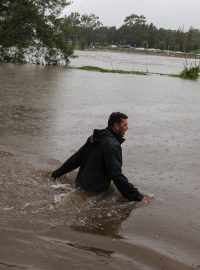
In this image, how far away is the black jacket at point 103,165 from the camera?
593 centimetres

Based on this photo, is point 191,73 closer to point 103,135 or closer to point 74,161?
point 74,161

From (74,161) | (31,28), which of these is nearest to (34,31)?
(31,28)

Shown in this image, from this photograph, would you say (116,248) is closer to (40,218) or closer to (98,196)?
Result: (40,218)

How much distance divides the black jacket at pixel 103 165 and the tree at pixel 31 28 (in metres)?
29.2

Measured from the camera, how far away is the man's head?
6.02m

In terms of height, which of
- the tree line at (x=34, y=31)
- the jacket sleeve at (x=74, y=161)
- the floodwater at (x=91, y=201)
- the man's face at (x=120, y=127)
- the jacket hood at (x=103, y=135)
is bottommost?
the floodwater at (x=91, y=201)

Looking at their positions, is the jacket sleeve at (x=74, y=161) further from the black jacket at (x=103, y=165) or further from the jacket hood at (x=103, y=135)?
the jacket hood at (x=103, y=135)

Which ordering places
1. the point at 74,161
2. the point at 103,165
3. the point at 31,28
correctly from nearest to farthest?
the point at 103,165 < the point at 74,161 < the point at 31,28

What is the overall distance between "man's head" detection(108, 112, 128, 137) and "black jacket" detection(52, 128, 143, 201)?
0.21 ft

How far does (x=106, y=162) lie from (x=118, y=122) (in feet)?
1.72

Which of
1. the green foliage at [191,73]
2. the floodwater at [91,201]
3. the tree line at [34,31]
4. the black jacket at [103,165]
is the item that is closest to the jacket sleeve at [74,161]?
the black jacket at [103,165]

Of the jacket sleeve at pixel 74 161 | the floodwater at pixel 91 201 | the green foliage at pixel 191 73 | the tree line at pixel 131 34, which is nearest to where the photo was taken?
the floodwater at pixel 91 201

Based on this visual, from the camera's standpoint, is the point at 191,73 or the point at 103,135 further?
the point at 191,73

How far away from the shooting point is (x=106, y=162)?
5973 millimetres
